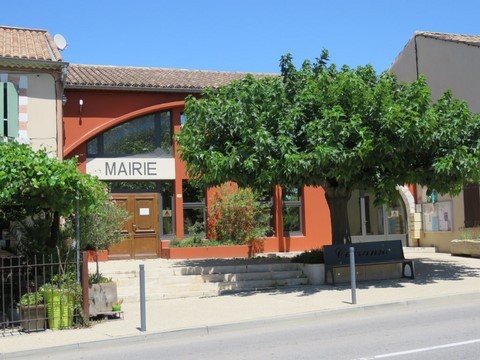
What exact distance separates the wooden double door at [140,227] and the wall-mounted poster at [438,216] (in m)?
10.3

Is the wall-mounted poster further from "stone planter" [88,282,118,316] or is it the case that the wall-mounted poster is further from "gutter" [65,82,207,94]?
"stone planter" [88,282,118,316]

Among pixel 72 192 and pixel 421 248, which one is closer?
pixel 72 192

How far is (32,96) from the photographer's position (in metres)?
15.6

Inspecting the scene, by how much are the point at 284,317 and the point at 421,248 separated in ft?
44.1

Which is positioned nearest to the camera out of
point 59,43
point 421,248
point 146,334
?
point 146,334

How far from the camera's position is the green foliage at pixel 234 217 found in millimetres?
19250

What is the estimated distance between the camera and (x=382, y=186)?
13961mm

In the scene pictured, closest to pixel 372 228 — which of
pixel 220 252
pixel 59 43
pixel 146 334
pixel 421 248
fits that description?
pixel 421 248

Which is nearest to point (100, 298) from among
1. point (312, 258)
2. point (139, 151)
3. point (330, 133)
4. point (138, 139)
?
point (330, 133)

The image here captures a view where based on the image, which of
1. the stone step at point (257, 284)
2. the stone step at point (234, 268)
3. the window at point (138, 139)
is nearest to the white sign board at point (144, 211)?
the window at point (138, 139)

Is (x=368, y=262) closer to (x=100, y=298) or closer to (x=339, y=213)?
(x=339, y=213)

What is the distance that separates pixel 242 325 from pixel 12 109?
9313 mm

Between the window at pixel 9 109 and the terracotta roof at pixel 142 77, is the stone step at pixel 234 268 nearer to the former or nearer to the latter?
the window at pixel 9 109

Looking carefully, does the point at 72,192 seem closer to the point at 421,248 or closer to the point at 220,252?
the point at 220,252
